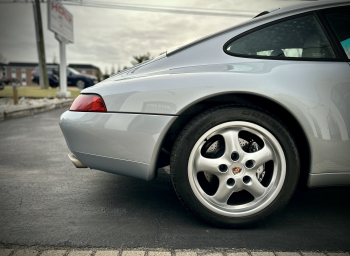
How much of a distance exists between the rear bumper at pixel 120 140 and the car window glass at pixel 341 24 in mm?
1254

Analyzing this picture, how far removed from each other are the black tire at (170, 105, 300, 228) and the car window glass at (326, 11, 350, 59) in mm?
742

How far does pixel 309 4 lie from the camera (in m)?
1.76

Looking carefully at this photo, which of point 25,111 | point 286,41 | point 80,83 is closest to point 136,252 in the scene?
point 286,41

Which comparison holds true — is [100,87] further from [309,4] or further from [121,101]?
[309,4]

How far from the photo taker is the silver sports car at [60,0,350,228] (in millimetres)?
1599

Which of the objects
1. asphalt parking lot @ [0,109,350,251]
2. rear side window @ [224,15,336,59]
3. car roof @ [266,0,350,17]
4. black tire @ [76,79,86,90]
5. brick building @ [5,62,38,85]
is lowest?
brick building @ [5,62,38,85]

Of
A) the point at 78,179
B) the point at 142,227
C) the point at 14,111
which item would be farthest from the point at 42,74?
the point at 142,227

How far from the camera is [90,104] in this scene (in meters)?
1.78

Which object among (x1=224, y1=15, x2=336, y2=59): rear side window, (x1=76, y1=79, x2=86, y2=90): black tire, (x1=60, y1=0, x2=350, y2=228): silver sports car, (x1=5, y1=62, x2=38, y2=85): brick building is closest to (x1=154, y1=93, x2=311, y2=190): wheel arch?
(x1=60, y1=0, x2=350, y2=228): silver sports car

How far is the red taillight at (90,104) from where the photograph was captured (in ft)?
5.74

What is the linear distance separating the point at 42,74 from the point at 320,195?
2040 cm

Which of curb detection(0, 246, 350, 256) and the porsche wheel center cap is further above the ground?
the porsche wheel center cap

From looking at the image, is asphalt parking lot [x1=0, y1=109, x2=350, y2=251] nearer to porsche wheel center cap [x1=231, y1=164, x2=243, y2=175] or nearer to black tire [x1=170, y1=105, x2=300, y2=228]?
black tire [x1=170, y1=105, x2=300, y2=228]

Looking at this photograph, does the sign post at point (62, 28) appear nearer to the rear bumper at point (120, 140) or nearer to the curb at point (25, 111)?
the curb at point (25, 111)
